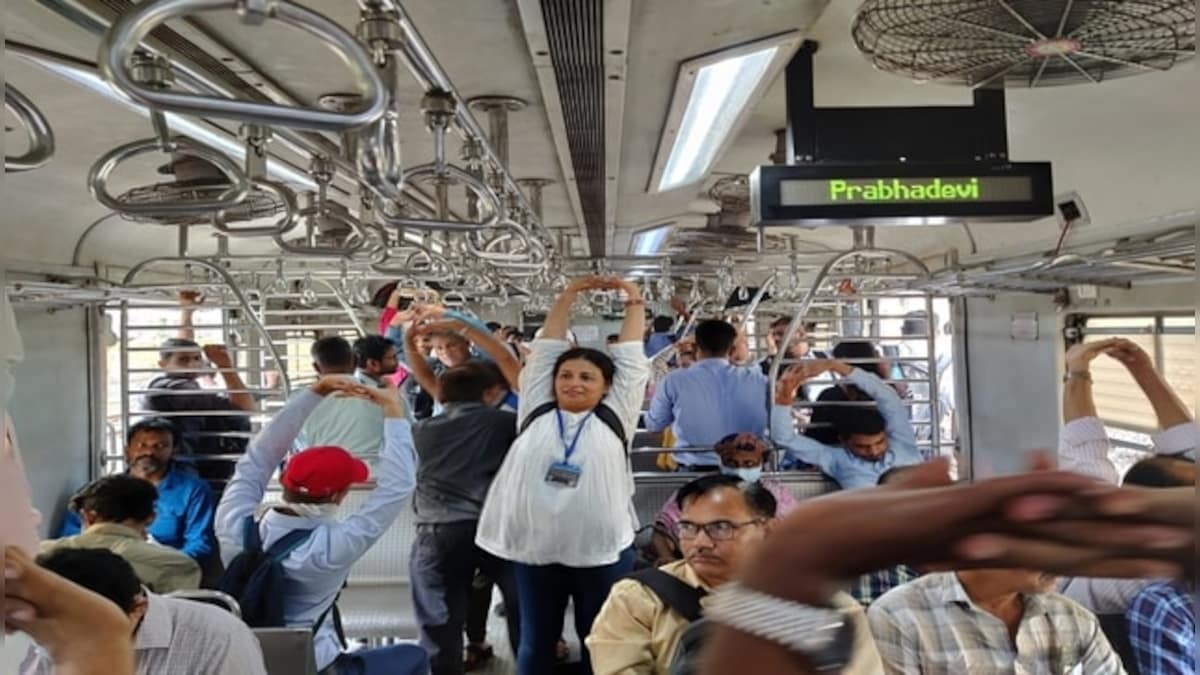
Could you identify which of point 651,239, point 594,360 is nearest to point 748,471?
point 594,360

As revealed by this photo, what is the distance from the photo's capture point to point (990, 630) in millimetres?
1632

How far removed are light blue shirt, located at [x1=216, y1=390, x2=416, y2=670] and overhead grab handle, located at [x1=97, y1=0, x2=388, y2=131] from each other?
6.60 feet

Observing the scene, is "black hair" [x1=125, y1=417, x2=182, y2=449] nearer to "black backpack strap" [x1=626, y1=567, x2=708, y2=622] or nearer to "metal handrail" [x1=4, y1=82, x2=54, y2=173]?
"black backpack strap" [x1=626, y1=567, x2=708, y2=622]

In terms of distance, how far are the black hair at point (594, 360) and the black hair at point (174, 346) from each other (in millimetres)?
3055

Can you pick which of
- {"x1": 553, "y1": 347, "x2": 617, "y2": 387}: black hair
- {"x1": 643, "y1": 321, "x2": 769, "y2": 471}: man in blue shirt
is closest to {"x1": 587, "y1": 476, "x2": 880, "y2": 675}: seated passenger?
{"x1": 553, "y1": 347, "x2": 617, "y2": 387}: black hair

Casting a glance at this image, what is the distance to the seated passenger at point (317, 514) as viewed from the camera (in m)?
2.50

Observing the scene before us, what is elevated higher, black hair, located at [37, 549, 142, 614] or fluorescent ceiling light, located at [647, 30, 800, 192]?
fluorescent ceiling light, located at [647, 30, 800, 192]

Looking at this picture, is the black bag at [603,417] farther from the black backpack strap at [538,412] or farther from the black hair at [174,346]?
the black hair at [174,346]

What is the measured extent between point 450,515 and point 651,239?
4300mm

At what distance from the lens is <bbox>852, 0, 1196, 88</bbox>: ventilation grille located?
5.29 feet

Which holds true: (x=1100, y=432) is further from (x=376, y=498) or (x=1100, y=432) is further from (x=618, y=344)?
(x=376, y=498)

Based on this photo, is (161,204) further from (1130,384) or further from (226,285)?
(1130,384)

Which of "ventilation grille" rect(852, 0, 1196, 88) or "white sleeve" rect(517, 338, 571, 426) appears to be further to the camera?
"white sleeve" rect(517, 338, 571, 426)

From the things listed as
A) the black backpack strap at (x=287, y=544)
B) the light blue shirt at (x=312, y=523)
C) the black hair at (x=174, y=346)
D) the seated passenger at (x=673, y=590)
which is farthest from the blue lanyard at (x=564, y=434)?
the black hair at (x=174, y=346)
